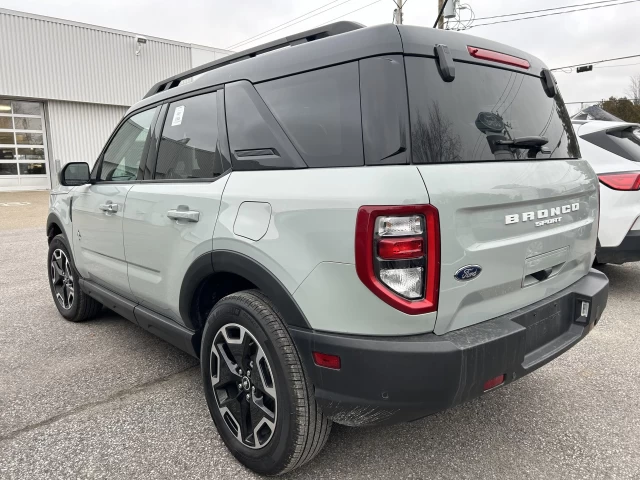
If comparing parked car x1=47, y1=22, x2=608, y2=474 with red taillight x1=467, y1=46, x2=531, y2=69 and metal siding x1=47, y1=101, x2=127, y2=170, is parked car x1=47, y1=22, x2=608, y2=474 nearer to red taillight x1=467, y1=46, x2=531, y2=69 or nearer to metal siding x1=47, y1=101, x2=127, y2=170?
red taillight x1=467, y1=46, x2=531, y2=69

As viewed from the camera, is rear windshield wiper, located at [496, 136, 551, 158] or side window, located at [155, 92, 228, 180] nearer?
rear windshield wiper, located at [496, 136, 551, 158]

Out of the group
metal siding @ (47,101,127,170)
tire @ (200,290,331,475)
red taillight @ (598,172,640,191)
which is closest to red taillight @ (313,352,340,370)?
tire @ (200,290,331,475)

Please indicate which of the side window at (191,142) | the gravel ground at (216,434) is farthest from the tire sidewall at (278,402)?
the side window at (191,142)

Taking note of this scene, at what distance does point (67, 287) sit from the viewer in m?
4.26

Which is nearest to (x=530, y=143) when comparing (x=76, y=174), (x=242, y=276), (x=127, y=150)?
(x=242, y=276)

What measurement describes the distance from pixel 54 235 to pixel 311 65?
355 centimetres

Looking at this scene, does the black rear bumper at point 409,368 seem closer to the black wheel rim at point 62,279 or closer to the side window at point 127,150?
the side window at point 127,150

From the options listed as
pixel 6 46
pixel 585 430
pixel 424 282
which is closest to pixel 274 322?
pixel 424 282

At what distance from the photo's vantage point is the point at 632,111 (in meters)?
35.7

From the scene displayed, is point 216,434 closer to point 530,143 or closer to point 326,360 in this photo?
point 326,360

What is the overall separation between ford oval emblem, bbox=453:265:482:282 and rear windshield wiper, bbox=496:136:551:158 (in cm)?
60

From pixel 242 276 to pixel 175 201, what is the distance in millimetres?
722

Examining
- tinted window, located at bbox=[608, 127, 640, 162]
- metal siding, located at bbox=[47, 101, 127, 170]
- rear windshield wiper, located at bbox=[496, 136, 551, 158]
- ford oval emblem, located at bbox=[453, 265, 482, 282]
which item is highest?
metal siding, located at bbox=[47, 101, 127, 170]

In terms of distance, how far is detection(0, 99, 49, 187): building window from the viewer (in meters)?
19.1
